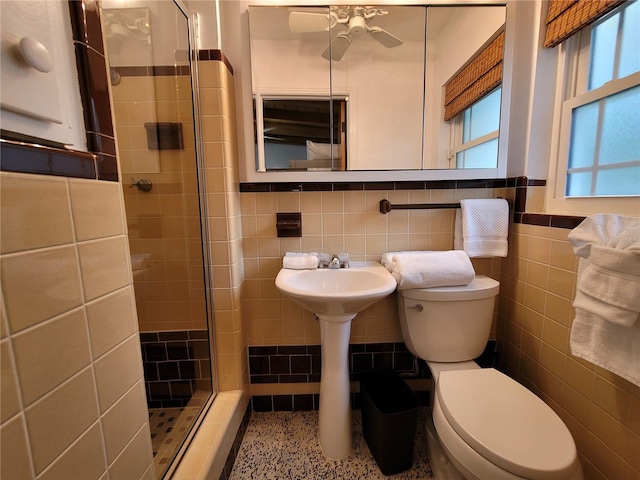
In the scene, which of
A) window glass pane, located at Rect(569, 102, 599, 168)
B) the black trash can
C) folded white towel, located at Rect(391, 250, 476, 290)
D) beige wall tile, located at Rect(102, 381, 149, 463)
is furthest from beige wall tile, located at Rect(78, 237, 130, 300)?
window glass pane, located at Rect(569, 102, 599, 168)

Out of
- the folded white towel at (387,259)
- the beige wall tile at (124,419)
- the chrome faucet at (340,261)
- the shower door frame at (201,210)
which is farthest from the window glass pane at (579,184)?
the beige wall tile at (124,419)

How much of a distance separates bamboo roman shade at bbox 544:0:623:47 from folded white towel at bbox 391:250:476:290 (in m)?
0.98

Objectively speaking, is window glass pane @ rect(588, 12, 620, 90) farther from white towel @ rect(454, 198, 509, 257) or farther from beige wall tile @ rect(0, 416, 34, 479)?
beige wall tile @ rect(0, 416, 34, 479)

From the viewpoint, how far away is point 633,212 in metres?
0.96

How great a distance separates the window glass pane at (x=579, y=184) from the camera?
1.15 m

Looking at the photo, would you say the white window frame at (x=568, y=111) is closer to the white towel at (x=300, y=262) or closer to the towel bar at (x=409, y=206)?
the towel bar at (x=409, y=206)

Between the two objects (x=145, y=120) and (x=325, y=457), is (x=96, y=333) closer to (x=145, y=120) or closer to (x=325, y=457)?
(x=145, y=120)

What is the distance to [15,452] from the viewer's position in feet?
1.29

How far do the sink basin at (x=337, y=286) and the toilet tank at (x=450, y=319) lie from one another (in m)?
0.17

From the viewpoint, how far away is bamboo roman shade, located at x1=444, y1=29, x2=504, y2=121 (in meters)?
1.30

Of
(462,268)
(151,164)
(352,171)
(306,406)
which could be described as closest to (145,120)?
(151,164)

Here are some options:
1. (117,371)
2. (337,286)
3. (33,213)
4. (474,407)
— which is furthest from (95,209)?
(474,407)

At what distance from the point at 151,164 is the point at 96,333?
2.89 feet

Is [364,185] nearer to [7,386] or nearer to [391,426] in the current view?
[391,426]
